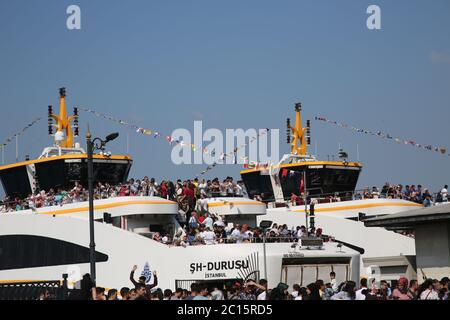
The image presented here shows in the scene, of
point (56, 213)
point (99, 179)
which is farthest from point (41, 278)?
point (99, 179)

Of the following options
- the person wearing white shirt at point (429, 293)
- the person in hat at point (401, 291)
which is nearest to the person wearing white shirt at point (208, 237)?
the person in hat at point (401, 291)

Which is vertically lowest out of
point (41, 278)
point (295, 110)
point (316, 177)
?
point (41, 278)

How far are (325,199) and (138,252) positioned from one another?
13.4 metres

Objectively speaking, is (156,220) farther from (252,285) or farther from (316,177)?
(252,285)

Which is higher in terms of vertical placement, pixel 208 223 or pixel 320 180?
pixel 320 180

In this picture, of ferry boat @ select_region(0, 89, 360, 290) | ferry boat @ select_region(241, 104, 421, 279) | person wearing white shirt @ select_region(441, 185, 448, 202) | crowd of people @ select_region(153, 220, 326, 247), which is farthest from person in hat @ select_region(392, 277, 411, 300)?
person wearing white shirt @ select_region(441, 185, 448, 202)

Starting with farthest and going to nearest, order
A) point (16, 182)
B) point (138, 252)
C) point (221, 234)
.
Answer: point (16, 182) < point (221, 234) < point (138, 252)

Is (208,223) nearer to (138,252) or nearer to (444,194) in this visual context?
(138,252)

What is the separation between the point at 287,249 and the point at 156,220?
531 centimetres

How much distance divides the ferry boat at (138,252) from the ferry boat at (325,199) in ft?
18.8

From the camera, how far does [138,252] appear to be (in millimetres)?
29391

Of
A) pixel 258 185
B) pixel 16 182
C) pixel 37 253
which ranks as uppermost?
pixel 16 182

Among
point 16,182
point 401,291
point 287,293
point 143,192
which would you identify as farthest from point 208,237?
point 287,293

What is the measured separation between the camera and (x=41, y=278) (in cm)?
3023
